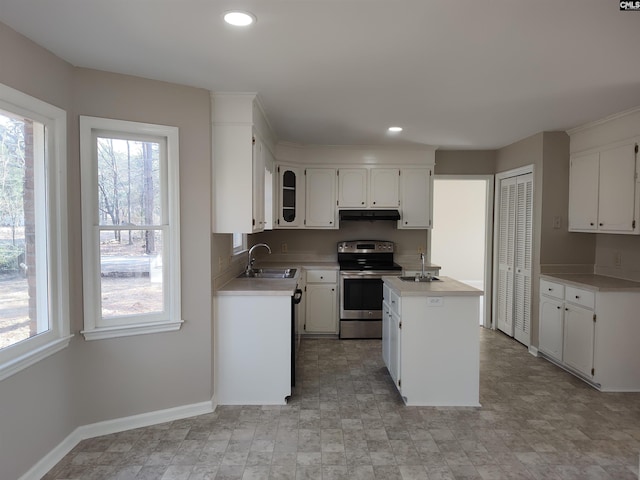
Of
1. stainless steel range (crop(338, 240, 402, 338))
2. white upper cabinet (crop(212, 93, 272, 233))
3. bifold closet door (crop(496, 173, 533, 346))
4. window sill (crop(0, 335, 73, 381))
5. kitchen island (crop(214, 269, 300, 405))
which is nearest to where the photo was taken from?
window sill (crop(0, 335, 73, 381))

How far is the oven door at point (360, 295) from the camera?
15.7 feet

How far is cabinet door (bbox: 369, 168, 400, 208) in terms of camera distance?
503 cm

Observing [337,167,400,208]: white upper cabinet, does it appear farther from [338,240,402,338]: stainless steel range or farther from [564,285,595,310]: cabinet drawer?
[564,285,595,310]: cabinet drawer

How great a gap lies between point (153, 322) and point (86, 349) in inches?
16.7

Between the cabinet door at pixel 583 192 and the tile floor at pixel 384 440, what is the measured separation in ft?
5.08

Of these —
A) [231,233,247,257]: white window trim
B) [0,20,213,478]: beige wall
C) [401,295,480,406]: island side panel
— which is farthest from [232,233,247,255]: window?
[401,295,480,406]: island side panel

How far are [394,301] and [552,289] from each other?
1.81 meters

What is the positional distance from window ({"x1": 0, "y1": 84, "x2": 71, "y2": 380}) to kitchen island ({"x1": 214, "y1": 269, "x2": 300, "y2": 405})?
1.06m

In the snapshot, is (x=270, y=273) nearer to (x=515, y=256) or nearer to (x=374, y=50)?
(x=374, y=50)

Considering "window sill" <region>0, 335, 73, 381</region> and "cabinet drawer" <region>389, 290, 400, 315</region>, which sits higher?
"cabinet drawer" <region>389, 290, 400, 315</region>

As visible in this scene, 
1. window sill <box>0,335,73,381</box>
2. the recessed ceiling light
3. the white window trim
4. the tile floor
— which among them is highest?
the recessed ceiling light

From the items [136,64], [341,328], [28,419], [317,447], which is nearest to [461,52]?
[136,64]

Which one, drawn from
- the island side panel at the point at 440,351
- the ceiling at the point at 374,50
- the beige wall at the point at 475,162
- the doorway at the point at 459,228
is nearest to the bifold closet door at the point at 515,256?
the beige wall at the point at 475,162

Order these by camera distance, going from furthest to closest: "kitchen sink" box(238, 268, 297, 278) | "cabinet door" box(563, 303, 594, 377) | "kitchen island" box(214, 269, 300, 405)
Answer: "kitchen sink" box(238, 268, 297, 278), "cabinet door" box(563, 303, 594, 377), "kitchen island" box(214, 269, 300, 405)
